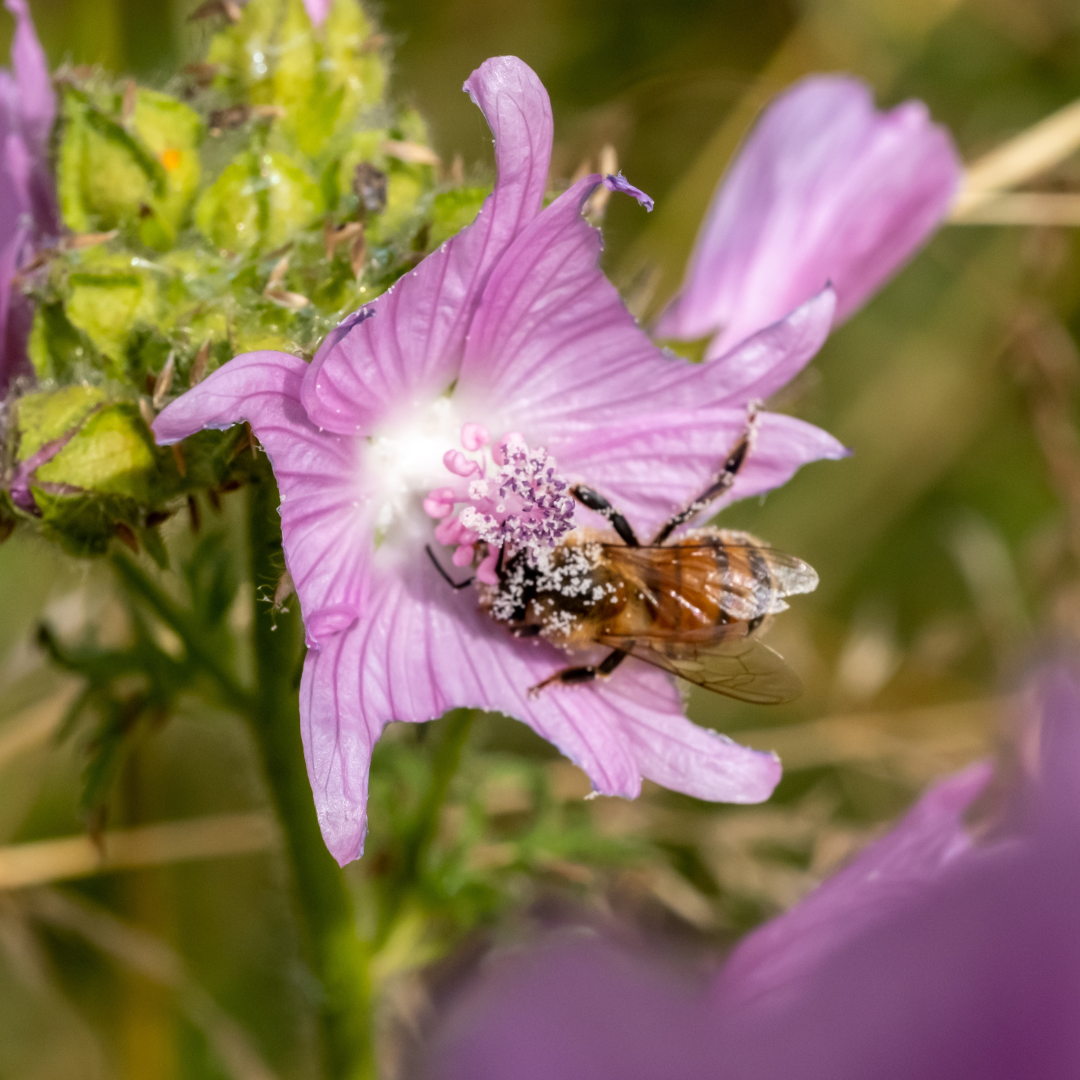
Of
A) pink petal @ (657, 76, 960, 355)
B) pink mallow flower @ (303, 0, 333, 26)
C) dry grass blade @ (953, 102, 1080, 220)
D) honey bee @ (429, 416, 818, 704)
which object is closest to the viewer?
honey bee @ (429, 416, 818, 704)

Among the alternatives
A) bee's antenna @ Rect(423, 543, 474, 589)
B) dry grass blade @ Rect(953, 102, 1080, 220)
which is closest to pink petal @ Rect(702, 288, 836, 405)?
bee's antenna @ Rect(423, 543, 474, 589)

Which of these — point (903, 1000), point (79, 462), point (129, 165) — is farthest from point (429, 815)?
point (903, 1000)

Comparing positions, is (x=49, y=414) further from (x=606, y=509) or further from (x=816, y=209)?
(x=816, y=209)

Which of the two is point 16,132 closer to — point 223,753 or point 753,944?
point 753,944

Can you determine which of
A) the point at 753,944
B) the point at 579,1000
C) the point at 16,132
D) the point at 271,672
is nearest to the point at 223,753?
the point at 271,672

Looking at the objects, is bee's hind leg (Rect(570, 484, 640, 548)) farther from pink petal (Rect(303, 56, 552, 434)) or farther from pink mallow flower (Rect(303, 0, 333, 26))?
pink mallow flower (Rect(303, 0, 333, 26))

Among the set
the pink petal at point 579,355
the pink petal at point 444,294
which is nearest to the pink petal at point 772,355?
the pink petal at point 579,355
